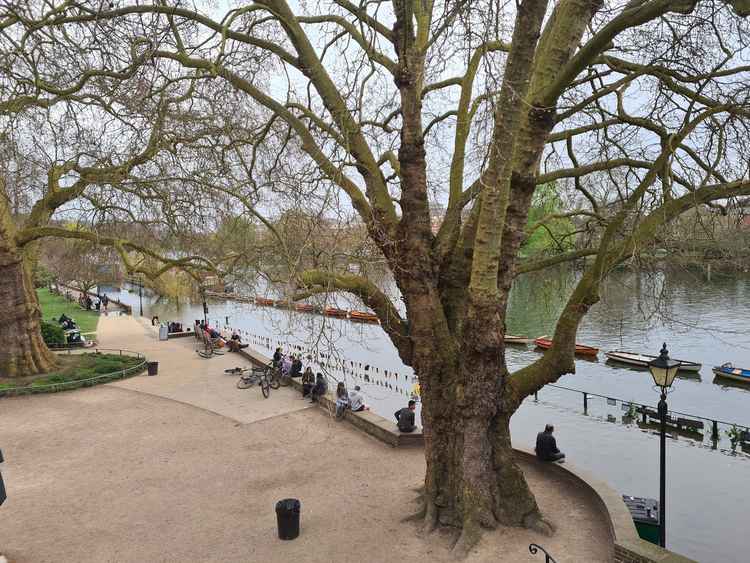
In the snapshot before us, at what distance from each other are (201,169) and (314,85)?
214 inches

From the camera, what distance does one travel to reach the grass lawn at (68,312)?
33956mm

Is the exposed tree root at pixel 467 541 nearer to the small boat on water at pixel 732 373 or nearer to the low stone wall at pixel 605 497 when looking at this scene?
the low stone wall at pixel 605 497

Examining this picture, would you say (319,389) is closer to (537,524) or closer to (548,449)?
(548,449)

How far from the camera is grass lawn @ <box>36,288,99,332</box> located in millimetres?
33956

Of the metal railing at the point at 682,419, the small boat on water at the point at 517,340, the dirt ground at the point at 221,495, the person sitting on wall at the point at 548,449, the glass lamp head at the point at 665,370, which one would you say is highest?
the glass lamp head at the point at 665,370

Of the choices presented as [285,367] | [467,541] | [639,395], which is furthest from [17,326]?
[639,395]

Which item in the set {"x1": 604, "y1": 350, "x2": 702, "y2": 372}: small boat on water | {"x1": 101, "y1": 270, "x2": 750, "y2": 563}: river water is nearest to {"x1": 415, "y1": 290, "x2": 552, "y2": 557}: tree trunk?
{"x1": 101, "y1": 270, "x2": 750, "y2": 563}: river water

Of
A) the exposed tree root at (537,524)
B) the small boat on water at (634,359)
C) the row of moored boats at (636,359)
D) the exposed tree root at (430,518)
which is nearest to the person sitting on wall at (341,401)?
the exposed tree root at (430,518)

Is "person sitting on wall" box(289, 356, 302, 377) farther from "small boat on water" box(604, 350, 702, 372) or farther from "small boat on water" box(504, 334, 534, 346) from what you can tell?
"small boat on water" box(604, 350, 702, 372)

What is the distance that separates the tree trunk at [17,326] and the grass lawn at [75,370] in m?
0.44

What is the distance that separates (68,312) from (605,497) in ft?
142

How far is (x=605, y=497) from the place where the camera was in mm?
7348

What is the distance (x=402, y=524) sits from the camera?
754 cm

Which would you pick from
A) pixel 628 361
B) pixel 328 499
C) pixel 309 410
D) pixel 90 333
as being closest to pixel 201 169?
pixel 309 410
